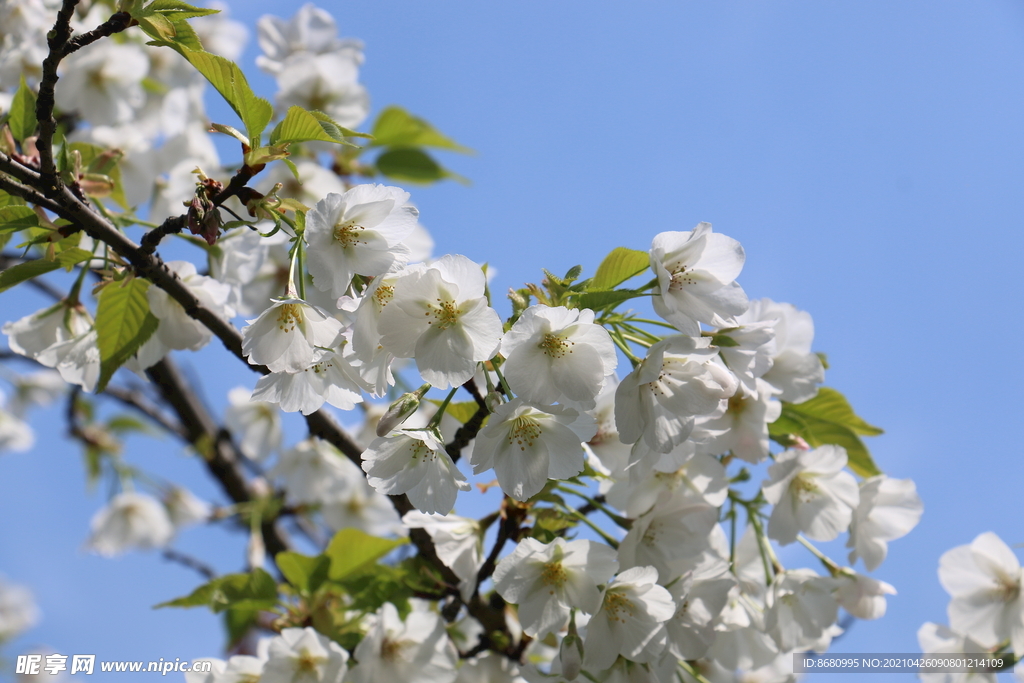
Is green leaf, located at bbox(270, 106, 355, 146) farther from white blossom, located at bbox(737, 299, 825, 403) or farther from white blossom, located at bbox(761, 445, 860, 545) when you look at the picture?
→ white blossom, located at bbox(761, 445, 860, 545)

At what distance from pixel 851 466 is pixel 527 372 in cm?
116

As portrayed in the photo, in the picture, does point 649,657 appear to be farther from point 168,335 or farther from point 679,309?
point 168,335

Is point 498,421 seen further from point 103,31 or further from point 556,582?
point 103,31

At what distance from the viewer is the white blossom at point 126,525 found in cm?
395

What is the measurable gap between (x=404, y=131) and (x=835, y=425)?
201 cm

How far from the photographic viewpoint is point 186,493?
427 centimetres

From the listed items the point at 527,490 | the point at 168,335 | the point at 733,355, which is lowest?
the point at 527,490

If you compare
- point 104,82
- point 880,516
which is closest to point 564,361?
point 880,516

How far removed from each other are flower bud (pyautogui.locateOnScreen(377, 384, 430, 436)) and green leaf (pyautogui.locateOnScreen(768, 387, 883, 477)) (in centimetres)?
97

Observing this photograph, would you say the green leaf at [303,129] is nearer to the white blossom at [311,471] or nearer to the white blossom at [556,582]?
the white blossom at [556,582]

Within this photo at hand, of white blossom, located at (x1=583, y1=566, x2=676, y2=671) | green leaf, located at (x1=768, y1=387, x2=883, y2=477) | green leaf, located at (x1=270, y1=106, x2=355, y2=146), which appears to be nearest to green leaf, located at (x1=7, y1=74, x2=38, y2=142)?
green leaf, located at (x1=270, y1=106, x2=355, y2=146)

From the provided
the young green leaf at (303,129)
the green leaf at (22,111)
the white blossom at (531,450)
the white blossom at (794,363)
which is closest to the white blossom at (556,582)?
the white blossom at (531,450)

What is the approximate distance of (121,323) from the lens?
1564mm

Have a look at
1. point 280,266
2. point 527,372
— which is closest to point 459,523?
point 527,372
